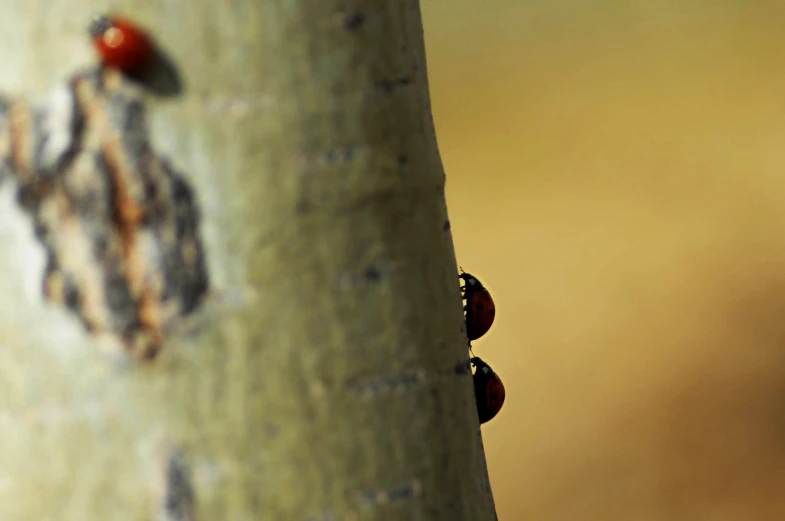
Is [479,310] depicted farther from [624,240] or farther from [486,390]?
[624,240]


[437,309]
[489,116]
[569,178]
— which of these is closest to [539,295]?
[569,178]

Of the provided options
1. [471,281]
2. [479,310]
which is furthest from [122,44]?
[471,281]

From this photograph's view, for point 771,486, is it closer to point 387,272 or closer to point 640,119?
point 640,119

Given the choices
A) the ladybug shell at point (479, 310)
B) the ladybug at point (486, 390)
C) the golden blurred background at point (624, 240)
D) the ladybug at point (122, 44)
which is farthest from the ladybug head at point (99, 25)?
the golden blurred background at point (624, 240)

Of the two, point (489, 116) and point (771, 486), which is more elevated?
point (489, 116)

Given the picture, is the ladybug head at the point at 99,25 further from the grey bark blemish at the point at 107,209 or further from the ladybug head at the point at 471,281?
the ladybug head at the point at 471,281

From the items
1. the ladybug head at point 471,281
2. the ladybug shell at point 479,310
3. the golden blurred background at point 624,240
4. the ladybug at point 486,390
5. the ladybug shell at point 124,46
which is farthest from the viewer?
the golden blurred background at point 624,240

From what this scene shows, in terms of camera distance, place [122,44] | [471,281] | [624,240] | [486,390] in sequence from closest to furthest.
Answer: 1. [122,44]
2. [486,390]
3. [471,281]
4. [624,240]
